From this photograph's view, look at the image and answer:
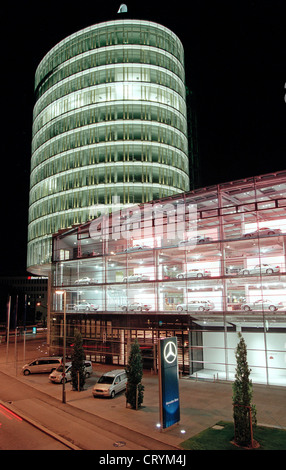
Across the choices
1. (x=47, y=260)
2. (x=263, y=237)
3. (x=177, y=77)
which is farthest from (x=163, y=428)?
(x=177, y=77)

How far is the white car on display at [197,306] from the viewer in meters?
26.5

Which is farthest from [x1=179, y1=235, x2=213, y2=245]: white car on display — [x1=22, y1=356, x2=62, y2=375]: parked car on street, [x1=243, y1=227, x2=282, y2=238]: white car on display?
[x1=22, y1=356, x2=62, y2=375]: parked car on street

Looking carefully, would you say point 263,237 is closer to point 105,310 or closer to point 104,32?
point 105,310

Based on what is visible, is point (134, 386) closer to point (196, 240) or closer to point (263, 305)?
point (263, 305)

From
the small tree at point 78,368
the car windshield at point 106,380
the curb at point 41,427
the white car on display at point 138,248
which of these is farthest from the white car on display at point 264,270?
the curb at point 41,427

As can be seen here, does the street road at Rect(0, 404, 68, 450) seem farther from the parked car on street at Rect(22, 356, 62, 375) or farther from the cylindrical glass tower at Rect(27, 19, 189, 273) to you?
the cylindrical glass tower at Rect(27, 19, 189, 273)

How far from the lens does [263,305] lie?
24.0 m

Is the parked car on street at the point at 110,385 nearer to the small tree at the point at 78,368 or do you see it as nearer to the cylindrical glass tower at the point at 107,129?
the small tree at the point at 78,368

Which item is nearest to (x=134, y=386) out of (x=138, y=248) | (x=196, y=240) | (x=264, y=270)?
(x=264, y=270)

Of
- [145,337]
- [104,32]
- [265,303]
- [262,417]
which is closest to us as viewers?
[262,417]

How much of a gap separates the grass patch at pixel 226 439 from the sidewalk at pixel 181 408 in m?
0.53

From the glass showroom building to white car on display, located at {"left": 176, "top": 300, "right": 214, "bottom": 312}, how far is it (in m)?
0.07
